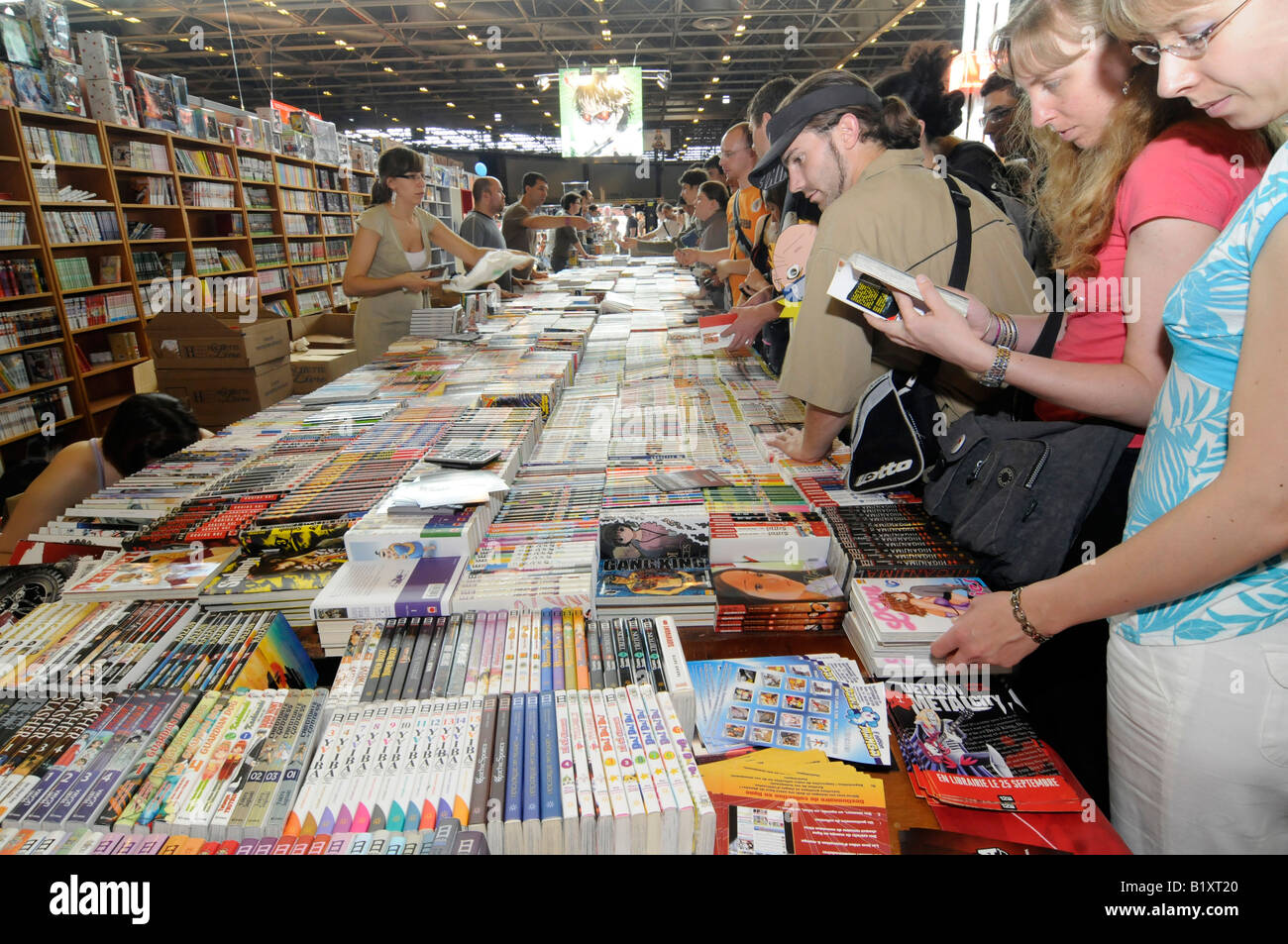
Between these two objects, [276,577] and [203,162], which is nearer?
[276,577]

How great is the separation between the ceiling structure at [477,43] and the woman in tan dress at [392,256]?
18.4 feet

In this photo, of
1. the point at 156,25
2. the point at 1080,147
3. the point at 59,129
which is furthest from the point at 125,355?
the point at 156,25

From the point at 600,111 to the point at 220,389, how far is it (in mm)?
7213

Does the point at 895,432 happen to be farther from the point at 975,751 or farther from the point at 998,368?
the point at 975,751

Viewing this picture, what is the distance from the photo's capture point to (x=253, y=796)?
34.4 inches

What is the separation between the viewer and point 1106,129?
1170mm

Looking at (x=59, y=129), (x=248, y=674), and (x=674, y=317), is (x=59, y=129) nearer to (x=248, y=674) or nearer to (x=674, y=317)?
(x=674, y=317)

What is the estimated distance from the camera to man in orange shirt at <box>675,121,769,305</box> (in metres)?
3.78

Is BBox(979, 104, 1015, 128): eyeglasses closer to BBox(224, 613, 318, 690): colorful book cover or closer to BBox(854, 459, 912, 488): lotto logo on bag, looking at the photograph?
BBox(854, 459, 912, 488): lotto logo on bag

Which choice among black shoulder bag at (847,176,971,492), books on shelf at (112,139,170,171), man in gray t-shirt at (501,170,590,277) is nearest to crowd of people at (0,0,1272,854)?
black shoulder bag at (847,176,971,492)

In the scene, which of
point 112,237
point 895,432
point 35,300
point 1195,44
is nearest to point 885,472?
point 895,432

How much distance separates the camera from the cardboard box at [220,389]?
4602mm

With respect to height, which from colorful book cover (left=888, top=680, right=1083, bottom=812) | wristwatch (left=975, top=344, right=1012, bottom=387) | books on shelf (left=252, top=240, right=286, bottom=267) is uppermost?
books on shelf (left=252, top=240, right=286, bottom=267)
